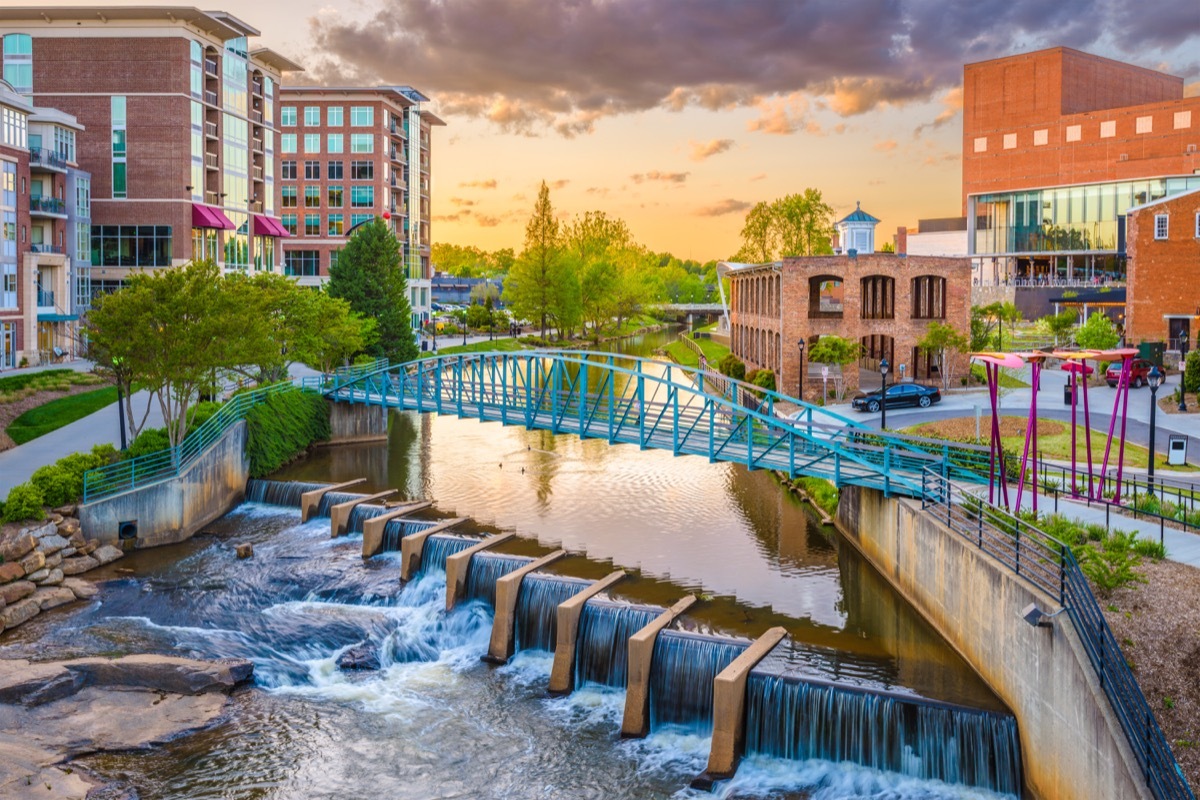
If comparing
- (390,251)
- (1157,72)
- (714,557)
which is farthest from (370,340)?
(1157,72)

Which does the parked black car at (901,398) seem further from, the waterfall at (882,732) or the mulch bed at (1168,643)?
the waterfall at (882,732)

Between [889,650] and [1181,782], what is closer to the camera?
[1181,782]

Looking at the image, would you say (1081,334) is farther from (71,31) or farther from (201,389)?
(71,31)

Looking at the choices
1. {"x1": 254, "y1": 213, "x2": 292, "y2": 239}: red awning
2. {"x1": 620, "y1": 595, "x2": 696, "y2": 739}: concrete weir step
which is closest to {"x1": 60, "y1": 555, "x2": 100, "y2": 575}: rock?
{"x1": 620, "y1": 595, "x2": 696, "y2": 739}: concrete weir step

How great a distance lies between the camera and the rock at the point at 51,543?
2781 centimetres

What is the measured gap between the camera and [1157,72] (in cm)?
11012

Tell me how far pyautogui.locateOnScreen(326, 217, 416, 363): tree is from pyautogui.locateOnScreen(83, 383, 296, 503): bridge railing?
928 inches

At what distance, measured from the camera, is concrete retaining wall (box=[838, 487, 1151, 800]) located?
48.3ft

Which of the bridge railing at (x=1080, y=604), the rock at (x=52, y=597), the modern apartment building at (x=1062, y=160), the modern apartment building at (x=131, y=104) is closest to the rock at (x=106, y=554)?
the rock at (x=52, y=597)

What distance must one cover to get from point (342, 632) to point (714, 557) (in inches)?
407

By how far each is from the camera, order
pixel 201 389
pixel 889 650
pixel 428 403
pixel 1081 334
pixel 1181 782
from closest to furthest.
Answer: pixel 1181 782
pixel 889 650
pixel 201 389
pixel 428 403
pixel 1081 334

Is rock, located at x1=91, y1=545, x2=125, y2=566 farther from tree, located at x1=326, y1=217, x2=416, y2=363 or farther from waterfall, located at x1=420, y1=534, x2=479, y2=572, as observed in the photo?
tree, located at x1=326, y1=217, x2=416, y2=363

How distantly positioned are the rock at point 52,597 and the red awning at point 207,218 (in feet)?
146

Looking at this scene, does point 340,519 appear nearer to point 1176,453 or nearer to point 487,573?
point 487,573
